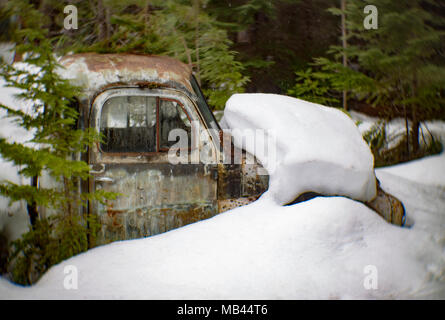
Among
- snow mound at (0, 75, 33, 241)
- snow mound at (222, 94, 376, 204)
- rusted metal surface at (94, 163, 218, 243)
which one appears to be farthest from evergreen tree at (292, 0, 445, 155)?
snow mound at (0, 75, 33, 241)

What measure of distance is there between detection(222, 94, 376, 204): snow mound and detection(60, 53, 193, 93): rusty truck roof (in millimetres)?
736

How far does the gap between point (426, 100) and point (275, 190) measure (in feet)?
16.4

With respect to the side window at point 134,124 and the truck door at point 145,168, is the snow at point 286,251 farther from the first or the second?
the side window at point 134,124

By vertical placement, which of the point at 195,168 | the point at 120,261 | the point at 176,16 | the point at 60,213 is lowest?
the point at 120,261

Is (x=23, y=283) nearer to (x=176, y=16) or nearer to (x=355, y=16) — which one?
(x=176, y=16)

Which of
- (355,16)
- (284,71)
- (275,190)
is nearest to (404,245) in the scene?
(275,190)

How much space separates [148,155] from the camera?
2.75 metres

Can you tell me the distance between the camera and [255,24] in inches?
306

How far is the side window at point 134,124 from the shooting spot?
8.98 feet

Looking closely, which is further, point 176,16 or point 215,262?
point 176,16

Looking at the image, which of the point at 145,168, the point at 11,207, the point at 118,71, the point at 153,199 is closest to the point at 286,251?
the point at 153,199
